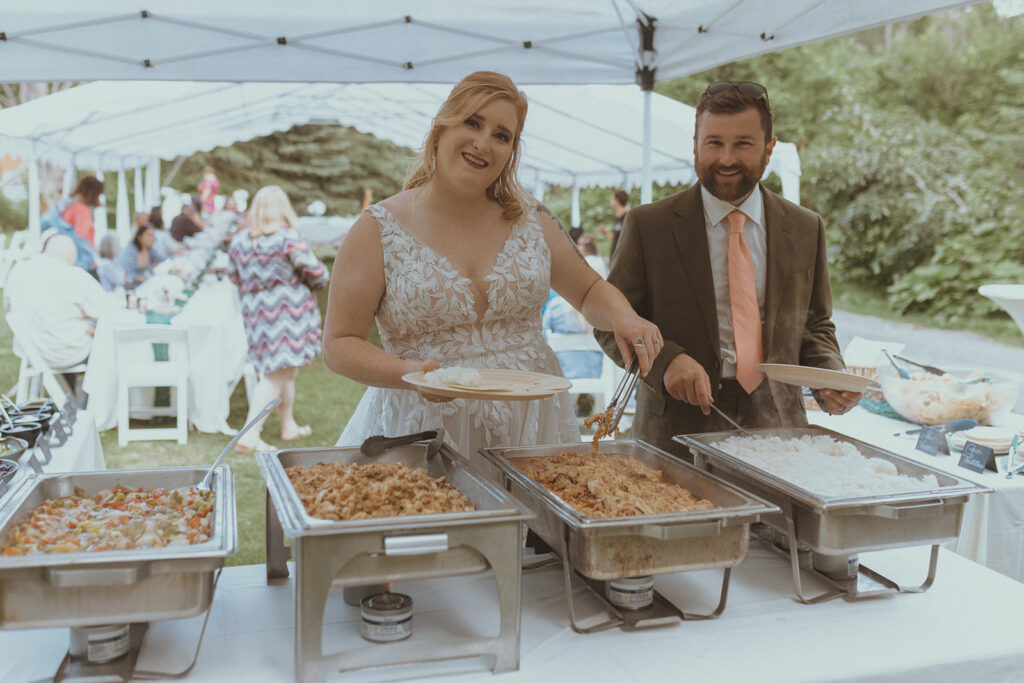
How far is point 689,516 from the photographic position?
1.41 m

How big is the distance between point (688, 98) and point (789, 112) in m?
1.94

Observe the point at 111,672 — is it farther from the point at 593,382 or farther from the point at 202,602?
the point at 593,382

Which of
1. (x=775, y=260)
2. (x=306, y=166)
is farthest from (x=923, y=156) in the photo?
(x=306, y=166)

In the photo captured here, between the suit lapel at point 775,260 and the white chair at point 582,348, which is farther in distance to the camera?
the white chair at point 582,348

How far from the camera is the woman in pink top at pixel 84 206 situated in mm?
7465

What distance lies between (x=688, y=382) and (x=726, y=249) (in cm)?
49

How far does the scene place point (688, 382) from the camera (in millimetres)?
1964

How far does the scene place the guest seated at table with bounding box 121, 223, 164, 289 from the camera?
823cm

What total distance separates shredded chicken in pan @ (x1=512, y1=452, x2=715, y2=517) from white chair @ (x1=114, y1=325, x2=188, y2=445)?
462cm

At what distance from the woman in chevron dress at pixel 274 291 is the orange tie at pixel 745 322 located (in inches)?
154

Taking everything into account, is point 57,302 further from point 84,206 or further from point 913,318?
point 913,318

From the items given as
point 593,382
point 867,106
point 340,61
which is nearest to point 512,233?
point 340,61

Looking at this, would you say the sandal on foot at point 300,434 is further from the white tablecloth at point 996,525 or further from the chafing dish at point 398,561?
the chafing dish at point 398,561

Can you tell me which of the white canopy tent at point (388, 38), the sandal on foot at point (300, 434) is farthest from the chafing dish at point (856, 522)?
the sandal on foot at point (300, 434)
